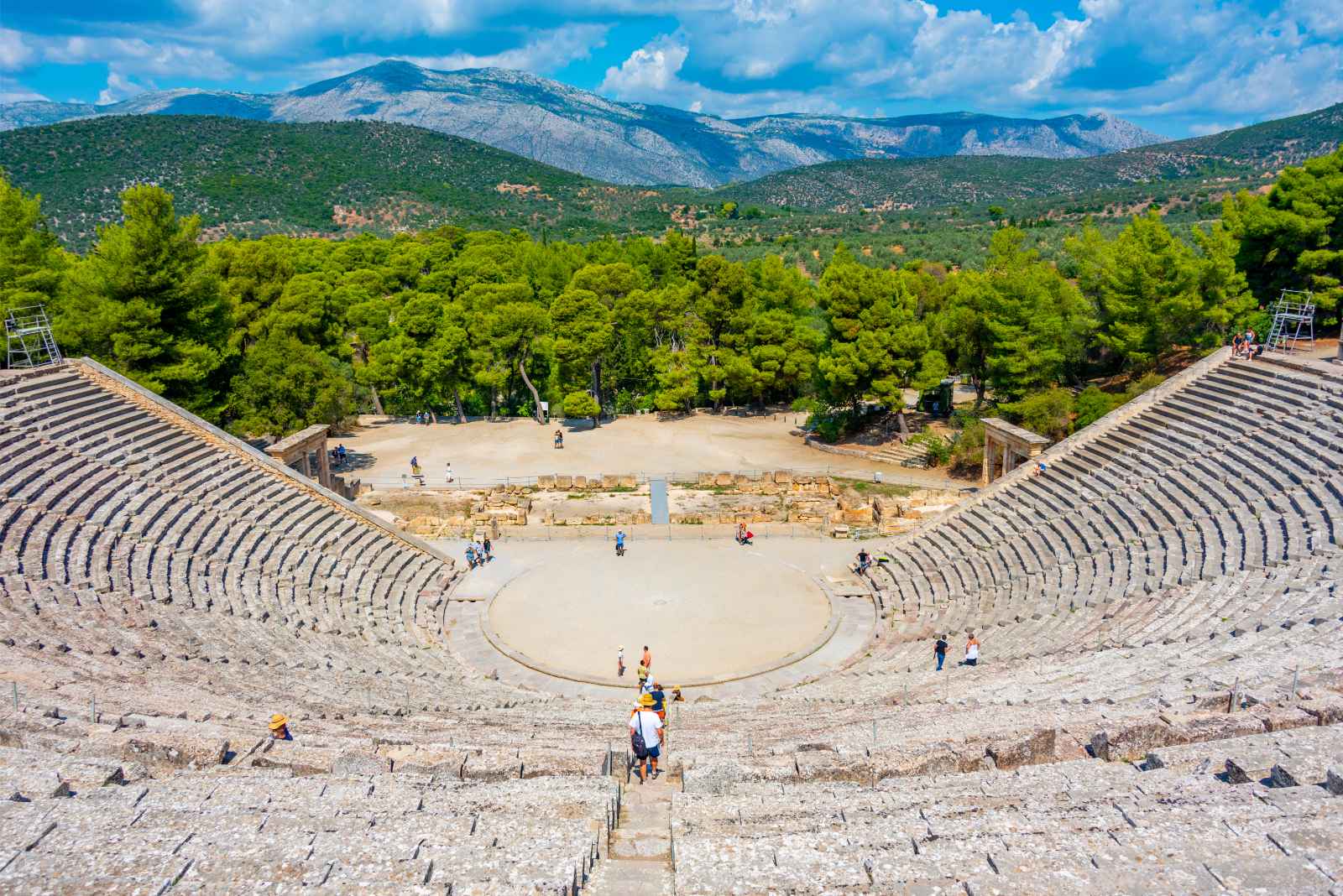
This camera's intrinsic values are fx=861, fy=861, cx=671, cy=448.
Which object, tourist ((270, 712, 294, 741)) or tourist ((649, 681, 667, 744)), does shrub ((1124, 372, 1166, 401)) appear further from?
tourist ((270, 712, 294, 741))

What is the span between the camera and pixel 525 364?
149ft

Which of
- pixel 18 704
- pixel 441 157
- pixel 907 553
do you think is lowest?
pixel 907 553

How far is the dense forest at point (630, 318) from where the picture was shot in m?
27.9

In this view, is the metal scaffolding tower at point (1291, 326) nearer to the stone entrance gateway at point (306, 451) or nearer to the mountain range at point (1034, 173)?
the stone entrance gateway at point (306, 451)

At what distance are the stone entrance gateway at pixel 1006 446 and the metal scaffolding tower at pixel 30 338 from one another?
90.2 ft

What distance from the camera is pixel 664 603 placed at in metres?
20.6

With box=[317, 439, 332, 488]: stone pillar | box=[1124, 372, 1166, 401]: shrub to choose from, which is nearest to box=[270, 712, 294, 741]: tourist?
box=[317, 439, 332, 488]: stone pillar

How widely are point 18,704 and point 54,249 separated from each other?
87.6ft

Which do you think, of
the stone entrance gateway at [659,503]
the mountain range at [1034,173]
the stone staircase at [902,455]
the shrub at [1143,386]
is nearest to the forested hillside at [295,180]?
the mountain range at [1034,173]

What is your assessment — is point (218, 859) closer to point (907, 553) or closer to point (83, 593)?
point (83, 593)

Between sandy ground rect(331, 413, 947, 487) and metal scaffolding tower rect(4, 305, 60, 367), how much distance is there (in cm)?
1046

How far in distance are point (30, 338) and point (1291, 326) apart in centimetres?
4171

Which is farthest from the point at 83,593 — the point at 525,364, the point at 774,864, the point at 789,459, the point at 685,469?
the point at 525,364

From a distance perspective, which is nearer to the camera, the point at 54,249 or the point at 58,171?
the point at 54,249
